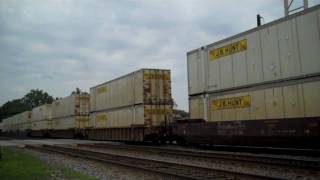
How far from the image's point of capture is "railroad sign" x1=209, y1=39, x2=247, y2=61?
15583mm

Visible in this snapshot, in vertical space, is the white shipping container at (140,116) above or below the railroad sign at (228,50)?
below

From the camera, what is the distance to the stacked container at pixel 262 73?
12.5 meters

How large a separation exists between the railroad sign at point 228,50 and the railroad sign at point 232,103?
2065mm

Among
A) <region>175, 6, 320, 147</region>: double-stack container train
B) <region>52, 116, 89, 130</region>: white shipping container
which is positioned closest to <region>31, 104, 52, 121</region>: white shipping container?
<region>52, 116, 89, 130</region>: white shipping container

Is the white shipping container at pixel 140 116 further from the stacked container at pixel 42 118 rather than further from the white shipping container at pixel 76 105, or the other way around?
the stacked container at pixel 42 118

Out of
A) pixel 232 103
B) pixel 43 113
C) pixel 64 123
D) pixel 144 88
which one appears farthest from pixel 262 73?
pixel 43 113

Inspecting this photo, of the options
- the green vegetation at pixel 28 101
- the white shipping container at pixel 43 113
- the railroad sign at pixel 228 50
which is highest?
the green vegetation at pixel 28 101

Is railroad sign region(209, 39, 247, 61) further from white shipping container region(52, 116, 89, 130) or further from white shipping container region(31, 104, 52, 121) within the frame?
white shipping container region(31, 104, 52, 121)

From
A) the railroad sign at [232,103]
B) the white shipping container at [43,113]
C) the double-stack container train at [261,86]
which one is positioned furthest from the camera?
the white shipping container at [43,113]

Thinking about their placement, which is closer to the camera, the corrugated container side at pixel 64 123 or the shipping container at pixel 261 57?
the shipping container at pixel 261 57

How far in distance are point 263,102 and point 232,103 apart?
1.75m

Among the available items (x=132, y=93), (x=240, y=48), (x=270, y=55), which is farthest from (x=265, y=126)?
(x=132, y=93)

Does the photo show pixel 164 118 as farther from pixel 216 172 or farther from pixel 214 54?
pixel 216 172

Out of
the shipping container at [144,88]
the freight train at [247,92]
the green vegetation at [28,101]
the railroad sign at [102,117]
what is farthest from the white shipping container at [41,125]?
the green vegetation at [28,101]
